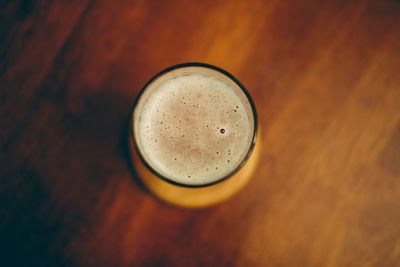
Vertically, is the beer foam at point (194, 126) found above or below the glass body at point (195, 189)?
above

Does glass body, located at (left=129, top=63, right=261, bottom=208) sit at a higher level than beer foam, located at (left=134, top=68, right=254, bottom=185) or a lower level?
lower

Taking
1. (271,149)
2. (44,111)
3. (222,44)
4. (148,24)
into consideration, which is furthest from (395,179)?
(44,111)

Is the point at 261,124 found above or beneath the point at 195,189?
above

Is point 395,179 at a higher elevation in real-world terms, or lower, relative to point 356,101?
lower

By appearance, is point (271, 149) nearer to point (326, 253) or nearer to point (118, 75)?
point (326, 253)
